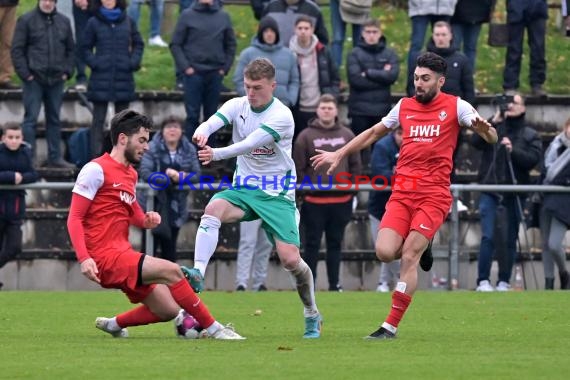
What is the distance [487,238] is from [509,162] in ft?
3.57

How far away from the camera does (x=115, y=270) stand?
11461 millimetres

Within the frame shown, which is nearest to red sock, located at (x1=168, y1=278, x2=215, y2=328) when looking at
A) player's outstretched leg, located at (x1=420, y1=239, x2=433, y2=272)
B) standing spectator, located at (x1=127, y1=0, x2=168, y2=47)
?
player's outstretched leg, located at (x1=420, y1=239, x2=433, y2=272)

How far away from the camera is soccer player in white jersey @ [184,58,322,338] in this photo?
12.0 meters

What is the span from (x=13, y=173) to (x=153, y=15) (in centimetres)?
665

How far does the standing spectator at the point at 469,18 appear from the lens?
70.5 ft

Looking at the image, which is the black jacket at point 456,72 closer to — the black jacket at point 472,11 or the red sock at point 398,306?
the black jacket at point 472,11

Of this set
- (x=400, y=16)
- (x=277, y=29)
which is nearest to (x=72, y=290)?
(x=277, y=29)

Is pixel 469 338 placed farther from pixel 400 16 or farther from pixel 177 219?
pixel 400 16

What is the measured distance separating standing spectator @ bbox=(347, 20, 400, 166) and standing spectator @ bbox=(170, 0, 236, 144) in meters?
1.69

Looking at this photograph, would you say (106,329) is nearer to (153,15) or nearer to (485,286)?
(485,286)

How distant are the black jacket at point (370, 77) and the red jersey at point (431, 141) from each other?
755 centimetres

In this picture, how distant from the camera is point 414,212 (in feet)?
39.9

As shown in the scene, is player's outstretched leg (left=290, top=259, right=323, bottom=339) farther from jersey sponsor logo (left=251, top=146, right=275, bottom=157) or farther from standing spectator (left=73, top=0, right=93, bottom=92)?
standing spectator (left=73, top=0, right=93, bottom=92)

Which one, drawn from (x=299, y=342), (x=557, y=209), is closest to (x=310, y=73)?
(x=557, y=209)
